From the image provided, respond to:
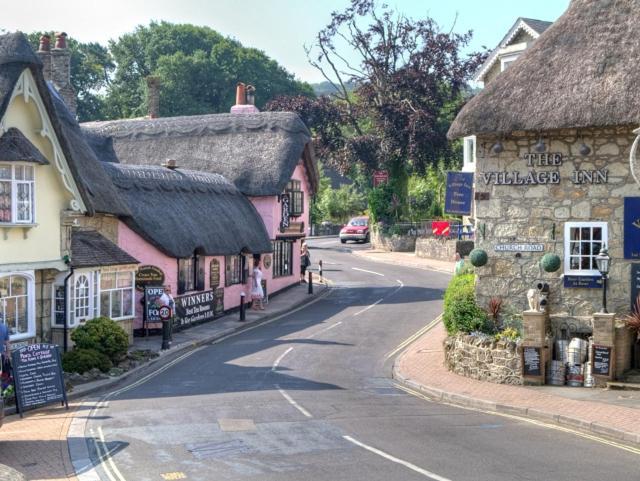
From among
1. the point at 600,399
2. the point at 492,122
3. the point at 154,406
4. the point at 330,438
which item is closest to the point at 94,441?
the point at 154,406

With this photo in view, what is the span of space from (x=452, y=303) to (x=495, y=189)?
2985 millimetres

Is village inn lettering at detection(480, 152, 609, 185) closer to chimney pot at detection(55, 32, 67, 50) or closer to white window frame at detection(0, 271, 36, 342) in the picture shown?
white window frame at detection(0, 271, 36, 342)

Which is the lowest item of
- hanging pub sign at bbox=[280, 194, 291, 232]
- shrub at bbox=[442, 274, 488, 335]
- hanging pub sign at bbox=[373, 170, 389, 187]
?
shrub at bbox=[442, 274, 488, 335]

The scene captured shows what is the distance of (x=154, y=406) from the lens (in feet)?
57.6

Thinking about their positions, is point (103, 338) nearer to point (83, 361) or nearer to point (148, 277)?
point (83, 361)

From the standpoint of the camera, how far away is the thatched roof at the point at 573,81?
1970cm

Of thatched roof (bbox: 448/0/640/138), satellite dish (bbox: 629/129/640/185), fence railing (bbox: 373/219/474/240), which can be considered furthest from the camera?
fence railing (bbox: 373/219/474/240)

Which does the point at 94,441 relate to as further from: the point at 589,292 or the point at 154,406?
the point at 589,292

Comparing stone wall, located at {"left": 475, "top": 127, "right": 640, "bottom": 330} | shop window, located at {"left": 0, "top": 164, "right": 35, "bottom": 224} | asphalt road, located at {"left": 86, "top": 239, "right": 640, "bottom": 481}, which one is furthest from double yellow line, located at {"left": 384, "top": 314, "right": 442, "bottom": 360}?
shop window, located at {"left": 0, "top": 164, "right": 35, "bottom": 224}

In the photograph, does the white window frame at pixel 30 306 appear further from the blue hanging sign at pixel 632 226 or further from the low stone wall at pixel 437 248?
the low stone wall at pixel 437 248

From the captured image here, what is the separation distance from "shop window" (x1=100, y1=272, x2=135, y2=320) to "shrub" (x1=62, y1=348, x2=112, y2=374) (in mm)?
3824

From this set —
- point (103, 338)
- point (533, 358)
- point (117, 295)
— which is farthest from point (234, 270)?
point (533, 358)

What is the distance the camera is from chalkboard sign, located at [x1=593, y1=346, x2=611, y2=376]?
19359mm

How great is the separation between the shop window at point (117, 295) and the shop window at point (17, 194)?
3.86m
